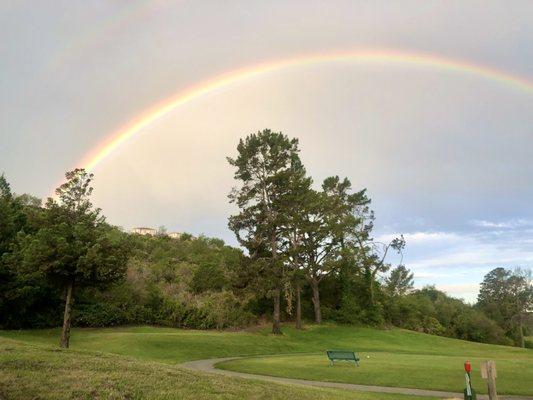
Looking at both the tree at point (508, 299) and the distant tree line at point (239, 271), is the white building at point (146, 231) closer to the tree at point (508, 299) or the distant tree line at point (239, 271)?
the distant tree line at point (239, 271)

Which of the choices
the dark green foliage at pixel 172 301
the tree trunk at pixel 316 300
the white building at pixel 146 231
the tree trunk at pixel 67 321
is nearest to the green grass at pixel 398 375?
the tree trunk at pixel 67 321

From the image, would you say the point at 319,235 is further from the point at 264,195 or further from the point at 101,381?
the point at 101,381

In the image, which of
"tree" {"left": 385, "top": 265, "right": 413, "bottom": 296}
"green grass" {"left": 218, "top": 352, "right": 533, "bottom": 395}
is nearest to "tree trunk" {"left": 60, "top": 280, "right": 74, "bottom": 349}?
"green grass" {"left": 218, "top": 352, "right": 533, "bottom": 395}

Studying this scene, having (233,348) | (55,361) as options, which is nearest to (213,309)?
(233,348)

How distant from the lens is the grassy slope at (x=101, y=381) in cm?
827

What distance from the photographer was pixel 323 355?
104 ft

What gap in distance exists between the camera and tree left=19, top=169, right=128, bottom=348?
25.8 metres

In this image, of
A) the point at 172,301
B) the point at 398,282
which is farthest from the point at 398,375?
the point at 398,282

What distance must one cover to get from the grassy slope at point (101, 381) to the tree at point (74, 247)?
48.0ft

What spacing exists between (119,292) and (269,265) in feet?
63.1

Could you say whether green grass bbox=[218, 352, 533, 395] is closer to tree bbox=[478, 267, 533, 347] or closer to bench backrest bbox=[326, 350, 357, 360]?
bench backrest bbox=[326, 350, 357, 360]

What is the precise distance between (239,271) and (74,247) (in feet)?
70.6

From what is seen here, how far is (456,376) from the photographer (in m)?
19.2

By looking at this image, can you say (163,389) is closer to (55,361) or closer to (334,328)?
(55,361)
